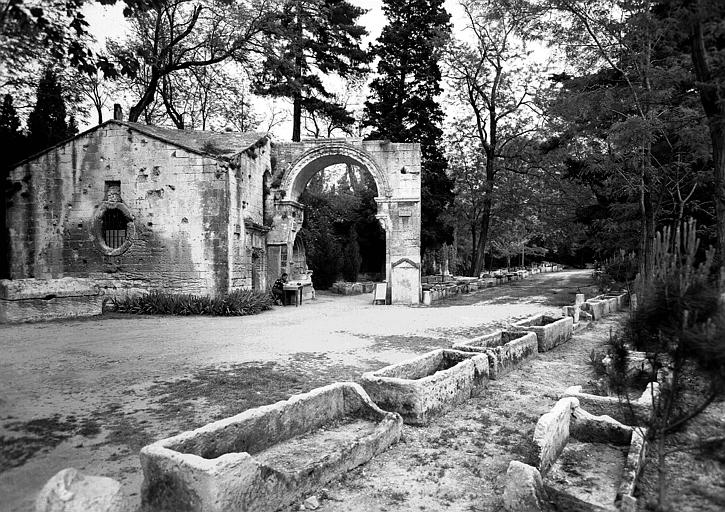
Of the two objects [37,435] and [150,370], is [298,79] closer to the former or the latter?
[150,370]

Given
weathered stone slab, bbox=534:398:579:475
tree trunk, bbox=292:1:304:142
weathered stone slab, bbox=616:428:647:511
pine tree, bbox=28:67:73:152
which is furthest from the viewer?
tree trunk, bbox=292:1:304:142

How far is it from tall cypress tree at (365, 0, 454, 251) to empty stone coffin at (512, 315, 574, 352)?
17937 millimetres

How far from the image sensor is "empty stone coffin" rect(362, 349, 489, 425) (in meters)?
4.71

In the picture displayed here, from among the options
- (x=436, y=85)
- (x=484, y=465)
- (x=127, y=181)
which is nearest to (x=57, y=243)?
(x=127, y=181)

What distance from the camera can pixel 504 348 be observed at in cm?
670

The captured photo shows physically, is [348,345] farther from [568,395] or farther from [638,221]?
[638,221]

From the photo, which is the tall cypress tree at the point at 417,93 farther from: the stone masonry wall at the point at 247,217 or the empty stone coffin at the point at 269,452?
the empty stone coffin at the point at 269,452

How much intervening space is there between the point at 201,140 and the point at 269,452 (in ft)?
47.2

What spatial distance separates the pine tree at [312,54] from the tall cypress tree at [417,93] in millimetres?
2084

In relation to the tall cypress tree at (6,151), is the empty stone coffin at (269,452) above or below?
below

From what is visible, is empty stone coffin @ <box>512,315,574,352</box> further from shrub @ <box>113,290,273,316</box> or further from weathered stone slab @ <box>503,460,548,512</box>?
shrub @ <box>113,290,273,316</box>

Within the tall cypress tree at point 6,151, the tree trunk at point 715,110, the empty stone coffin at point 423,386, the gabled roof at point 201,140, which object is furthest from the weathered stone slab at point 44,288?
the tree trunk at point 715,110

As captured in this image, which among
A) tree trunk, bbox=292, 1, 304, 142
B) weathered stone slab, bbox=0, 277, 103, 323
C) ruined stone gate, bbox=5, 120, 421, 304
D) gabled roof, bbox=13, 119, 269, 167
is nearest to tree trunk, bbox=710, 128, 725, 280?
ruined stone gate, bbox=5, 120, 421, 304

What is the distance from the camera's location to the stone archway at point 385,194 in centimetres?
1680
